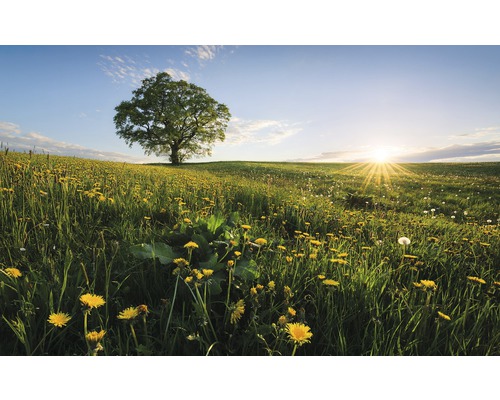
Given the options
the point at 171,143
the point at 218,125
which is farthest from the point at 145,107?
the point at 218,125

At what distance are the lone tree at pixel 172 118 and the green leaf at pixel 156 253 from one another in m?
32.7

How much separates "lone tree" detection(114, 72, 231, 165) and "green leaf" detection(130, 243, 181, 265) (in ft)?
Answer: 107

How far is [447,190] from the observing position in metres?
9.95

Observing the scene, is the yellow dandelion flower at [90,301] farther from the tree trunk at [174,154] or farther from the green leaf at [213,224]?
the tree trunk at [174,154]

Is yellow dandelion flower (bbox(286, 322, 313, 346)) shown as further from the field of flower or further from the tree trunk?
the tree trunk

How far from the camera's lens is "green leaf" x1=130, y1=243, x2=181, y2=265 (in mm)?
1982

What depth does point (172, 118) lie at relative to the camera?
32656 mm

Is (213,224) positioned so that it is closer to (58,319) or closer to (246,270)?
(246,270)

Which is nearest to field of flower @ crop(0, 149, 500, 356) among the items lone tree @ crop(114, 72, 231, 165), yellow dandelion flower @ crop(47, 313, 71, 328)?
yellow dandelion flower @ crop(47, 313, 71, 328)

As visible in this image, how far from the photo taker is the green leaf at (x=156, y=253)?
1.98 m

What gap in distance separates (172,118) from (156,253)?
33241mm

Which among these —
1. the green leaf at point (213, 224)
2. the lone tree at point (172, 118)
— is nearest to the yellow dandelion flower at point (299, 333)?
the green leaf at point (213, 224)

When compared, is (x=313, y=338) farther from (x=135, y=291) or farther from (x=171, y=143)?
(x=171, y=143)

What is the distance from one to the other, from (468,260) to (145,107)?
119ft
